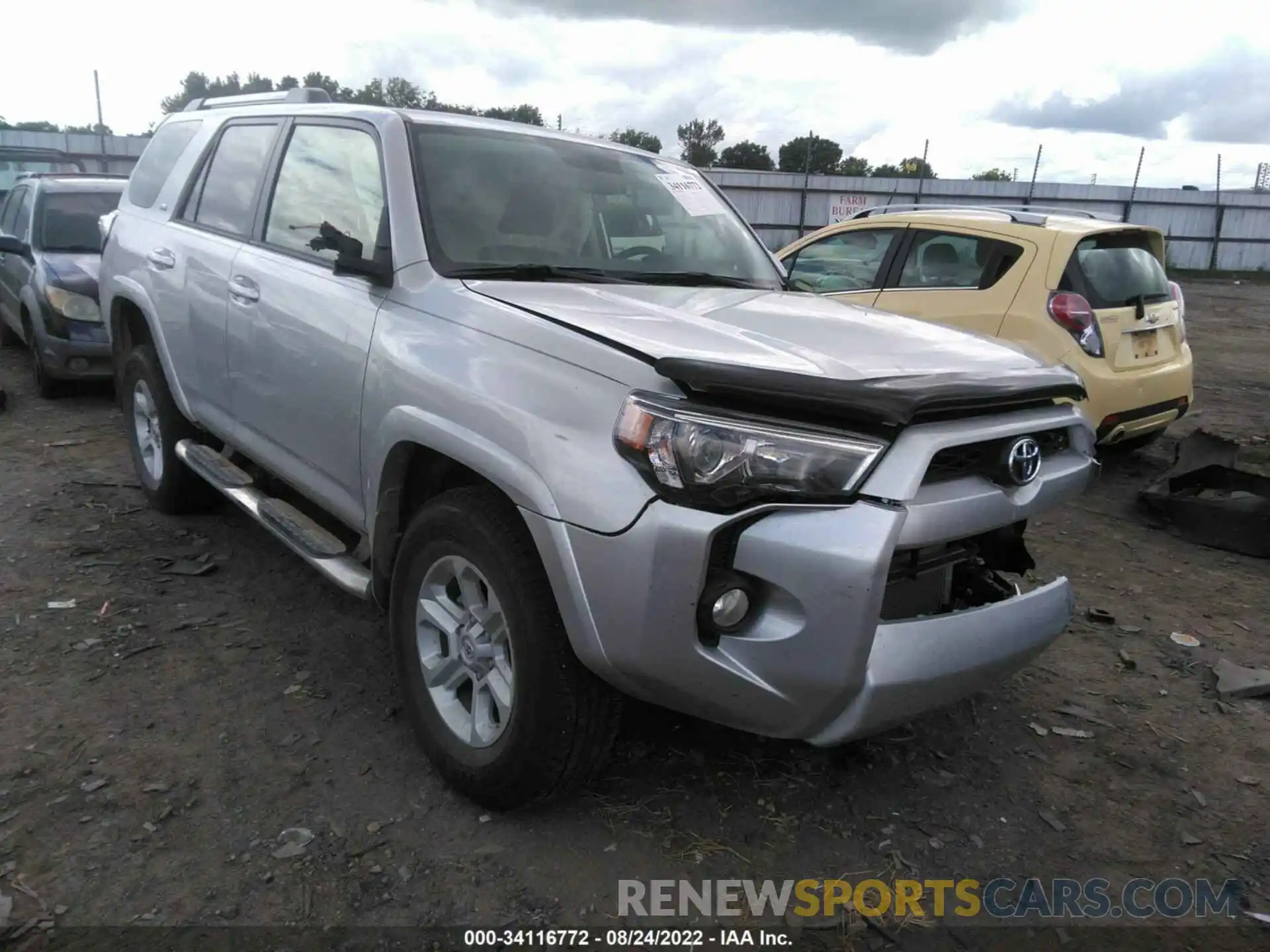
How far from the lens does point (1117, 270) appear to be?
5723 mm

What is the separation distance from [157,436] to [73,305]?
3193 mm

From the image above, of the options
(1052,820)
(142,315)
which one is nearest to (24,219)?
(142,315)

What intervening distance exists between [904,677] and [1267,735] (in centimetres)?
191

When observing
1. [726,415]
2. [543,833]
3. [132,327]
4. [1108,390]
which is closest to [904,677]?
[726,415]

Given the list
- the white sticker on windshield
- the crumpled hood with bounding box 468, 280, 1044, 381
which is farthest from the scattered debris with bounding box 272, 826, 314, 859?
the white sticker on windshield

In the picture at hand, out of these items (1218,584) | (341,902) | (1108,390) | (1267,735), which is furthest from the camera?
(1108,390)

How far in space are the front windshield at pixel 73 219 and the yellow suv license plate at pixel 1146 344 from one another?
7.73 m

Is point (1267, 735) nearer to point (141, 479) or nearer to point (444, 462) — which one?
point (444, 462)

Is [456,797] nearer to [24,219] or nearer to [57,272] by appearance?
[57,272]

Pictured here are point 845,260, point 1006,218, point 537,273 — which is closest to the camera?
point 537,273

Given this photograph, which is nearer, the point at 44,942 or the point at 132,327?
the point at 44,942

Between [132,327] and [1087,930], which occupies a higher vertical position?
[132,327]

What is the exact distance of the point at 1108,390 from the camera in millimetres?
5398

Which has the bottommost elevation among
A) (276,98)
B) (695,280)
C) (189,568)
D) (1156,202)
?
(189,568)
